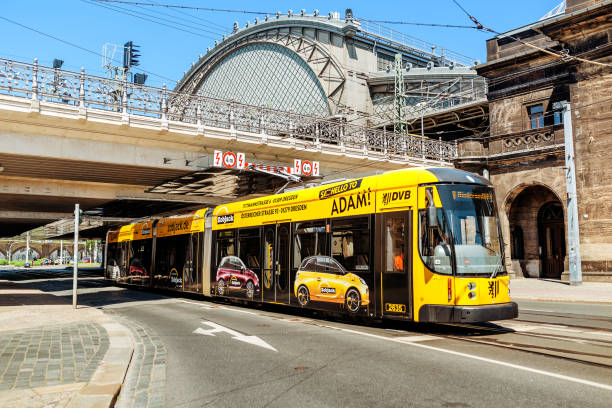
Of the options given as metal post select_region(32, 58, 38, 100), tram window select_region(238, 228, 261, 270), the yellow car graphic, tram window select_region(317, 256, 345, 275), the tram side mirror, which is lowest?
the yellow car graphic

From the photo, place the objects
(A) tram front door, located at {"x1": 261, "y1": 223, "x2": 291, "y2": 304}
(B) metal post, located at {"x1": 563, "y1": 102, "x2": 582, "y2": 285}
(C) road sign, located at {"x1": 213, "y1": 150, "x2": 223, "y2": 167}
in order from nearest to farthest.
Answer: (A) tram front door, located at {"x1": 261, "y1": 223, "x2": 291, "y2": 304}
(C) road sign, located at {"x1": 213, "y1": 150, "x2": 223, "y2": 167}
(B) metal post, located at {"x1": 563, "y1": 102, "x2": 582, "y2": 285}

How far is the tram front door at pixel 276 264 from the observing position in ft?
47.0

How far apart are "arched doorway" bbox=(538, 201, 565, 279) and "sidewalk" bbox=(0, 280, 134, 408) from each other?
2474 cm

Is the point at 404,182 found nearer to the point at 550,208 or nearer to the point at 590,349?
the point at 590,349

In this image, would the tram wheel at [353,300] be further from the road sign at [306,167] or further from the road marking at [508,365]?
the road sign at [306,167]

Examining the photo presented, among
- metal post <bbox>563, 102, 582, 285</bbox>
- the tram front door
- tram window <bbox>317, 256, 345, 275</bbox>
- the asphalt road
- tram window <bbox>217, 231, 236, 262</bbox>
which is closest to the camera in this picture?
the asphalt road

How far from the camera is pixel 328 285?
12.6 metres

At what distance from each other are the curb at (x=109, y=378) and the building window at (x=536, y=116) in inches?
1048

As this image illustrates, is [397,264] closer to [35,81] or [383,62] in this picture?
[35,81]

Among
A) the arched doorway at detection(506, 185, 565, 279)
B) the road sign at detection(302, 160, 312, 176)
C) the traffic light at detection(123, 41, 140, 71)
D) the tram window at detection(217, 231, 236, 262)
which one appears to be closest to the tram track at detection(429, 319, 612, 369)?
the tram window at detection(217, 231, 236, 262)

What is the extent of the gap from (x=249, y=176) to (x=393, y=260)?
14930mm

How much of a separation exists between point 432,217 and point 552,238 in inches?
878

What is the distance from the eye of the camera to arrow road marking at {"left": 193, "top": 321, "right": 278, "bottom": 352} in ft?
30.0

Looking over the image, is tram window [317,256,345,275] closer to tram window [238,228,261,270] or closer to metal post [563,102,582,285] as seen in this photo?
Result: tram window [238,228,261,270]
